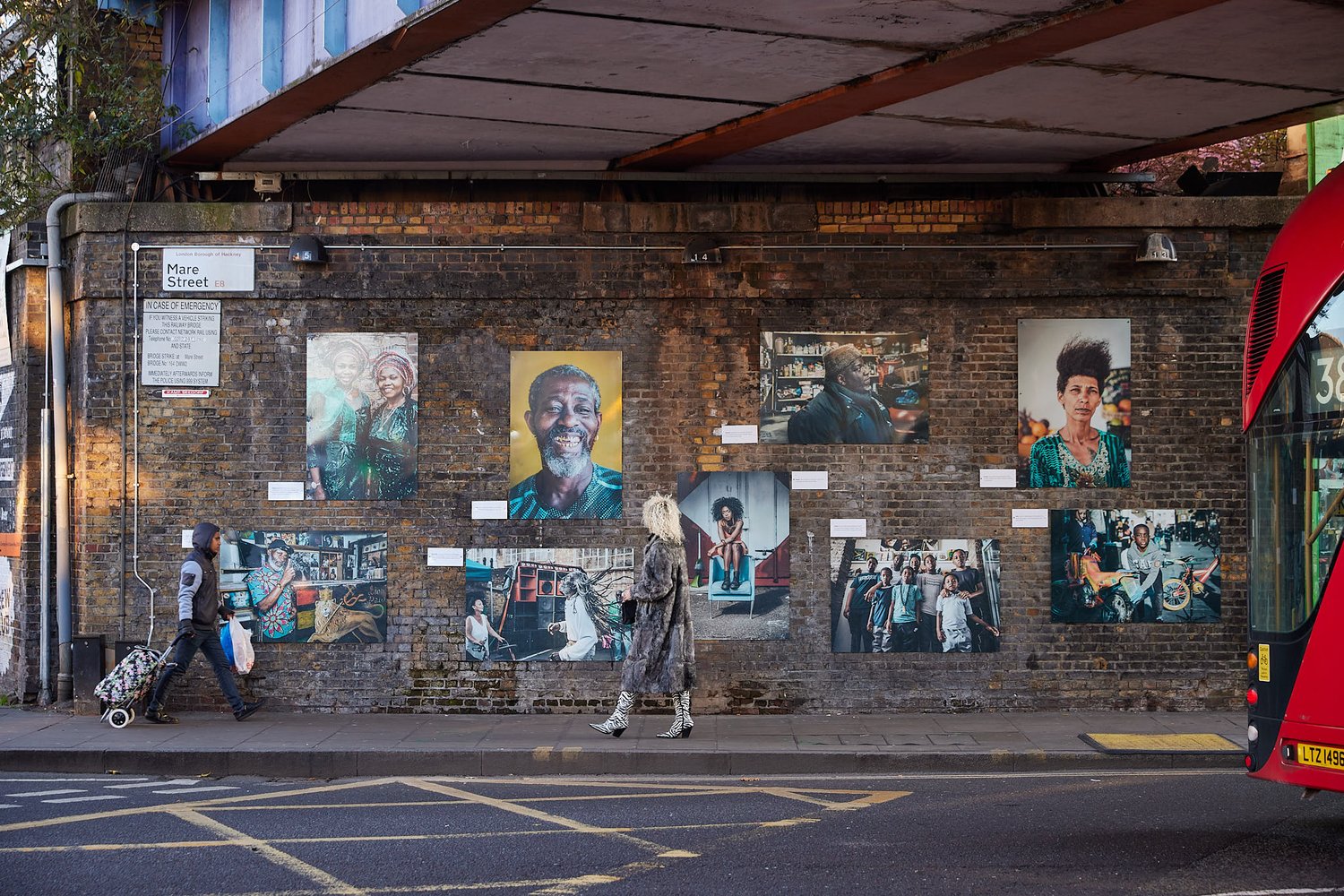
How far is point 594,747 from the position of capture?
10.4 metres

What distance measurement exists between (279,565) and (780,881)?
285 inches

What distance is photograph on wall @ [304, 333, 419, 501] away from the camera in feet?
40.7

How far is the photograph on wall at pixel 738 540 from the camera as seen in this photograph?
1235cm


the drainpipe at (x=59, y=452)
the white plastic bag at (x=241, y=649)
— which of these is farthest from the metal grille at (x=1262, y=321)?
the drainpipe at (x=59, y=452)

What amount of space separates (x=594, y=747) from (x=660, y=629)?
3.64 ft

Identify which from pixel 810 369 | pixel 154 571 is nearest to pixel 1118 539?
pixel 810 369

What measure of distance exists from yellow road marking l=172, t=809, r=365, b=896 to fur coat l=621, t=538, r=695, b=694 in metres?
3.63

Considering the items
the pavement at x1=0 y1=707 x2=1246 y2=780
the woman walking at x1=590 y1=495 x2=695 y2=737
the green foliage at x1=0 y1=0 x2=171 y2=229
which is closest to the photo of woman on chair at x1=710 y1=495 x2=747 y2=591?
the pavement at x1=0 y1=707 x2=1246 y2=780

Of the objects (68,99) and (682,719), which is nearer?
(682,719)

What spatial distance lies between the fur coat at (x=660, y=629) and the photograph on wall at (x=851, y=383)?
7.31ft

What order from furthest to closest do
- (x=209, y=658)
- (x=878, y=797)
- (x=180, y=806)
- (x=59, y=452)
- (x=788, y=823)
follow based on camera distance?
(x=59, y=452) → (x=209, y=658) → (x=878, y=797) → (x=180, y=806) → (x=788, y=823)

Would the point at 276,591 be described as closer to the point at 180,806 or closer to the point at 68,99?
the point at 180,806
